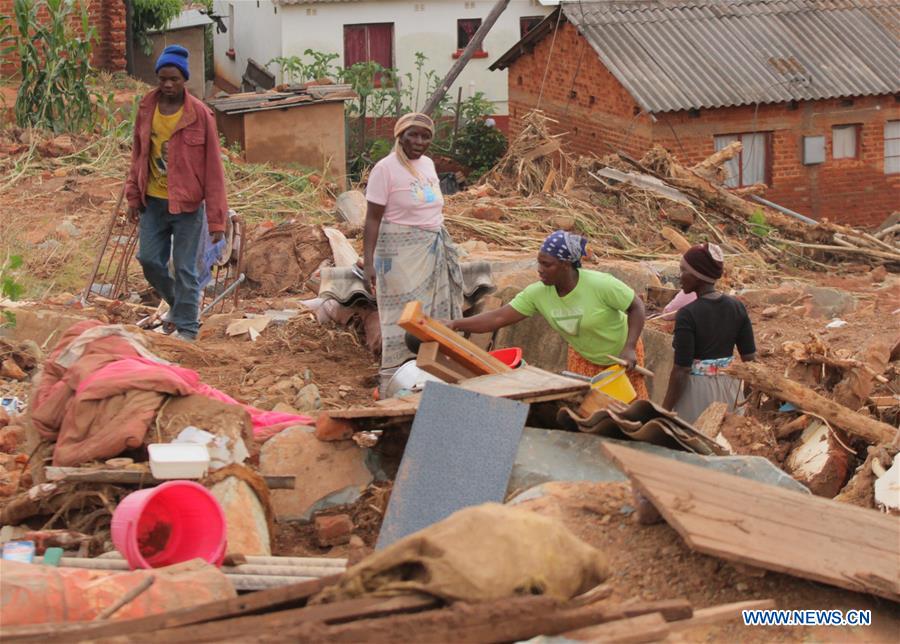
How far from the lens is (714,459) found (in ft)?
17.5

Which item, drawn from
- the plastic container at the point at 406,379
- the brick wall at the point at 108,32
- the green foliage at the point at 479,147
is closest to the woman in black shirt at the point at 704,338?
the plastic container at the point at 406,379

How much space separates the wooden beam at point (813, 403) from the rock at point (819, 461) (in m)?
0.09

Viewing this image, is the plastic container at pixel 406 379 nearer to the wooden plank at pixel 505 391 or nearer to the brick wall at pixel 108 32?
the wooden plank at pixel 505 391

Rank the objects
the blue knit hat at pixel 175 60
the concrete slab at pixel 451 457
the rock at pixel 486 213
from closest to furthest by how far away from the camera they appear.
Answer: the concrete slab at pixel 451 457 → the blue knit hat at pixel 175 60 → the rock at pixel 486 213

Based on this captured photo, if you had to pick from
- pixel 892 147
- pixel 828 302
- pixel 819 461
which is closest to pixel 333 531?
pixel 819 461

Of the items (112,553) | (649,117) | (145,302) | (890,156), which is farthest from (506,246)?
(890,156)

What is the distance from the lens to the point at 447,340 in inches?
245

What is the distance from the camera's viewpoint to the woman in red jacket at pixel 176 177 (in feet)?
26.2

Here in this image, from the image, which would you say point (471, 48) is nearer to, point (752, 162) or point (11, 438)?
point (752, 162)

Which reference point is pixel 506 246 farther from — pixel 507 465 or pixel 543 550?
pixel 543 550

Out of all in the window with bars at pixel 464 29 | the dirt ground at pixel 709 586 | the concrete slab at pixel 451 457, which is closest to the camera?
the dirt ground at pixel 709 586

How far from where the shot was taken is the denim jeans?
8242 mm

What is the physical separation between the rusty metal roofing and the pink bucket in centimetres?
1644

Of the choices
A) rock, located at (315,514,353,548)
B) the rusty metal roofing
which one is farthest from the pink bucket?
the rusty metal roofing
